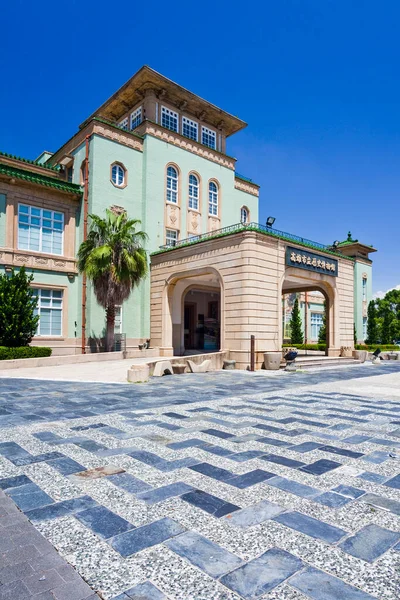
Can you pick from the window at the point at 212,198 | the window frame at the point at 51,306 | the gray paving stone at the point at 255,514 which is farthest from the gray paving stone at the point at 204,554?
the window at the point at 212,198

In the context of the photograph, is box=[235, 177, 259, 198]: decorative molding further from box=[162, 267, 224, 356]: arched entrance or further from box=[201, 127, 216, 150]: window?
box=[162, 267, 224, 356]: arched entrance

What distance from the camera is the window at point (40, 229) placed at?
72.0 feet

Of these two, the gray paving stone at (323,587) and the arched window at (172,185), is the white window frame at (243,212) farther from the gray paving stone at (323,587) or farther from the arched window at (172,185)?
the gray paving stone at (323,587)

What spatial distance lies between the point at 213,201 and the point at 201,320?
8.87 metres

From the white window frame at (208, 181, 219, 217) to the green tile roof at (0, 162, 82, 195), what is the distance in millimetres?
9421

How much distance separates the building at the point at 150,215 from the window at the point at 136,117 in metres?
0.13

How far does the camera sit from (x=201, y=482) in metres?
4.46

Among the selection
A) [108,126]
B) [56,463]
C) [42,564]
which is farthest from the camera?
[108,126]

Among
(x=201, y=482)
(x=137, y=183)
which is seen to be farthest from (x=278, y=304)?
(x=201, y=482)

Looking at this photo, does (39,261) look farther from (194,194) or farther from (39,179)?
(194,194)

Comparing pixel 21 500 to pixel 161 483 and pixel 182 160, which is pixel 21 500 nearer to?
pixel 161 483

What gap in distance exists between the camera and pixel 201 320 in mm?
30469

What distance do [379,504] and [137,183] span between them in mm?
24400

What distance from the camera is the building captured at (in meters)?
21.0
